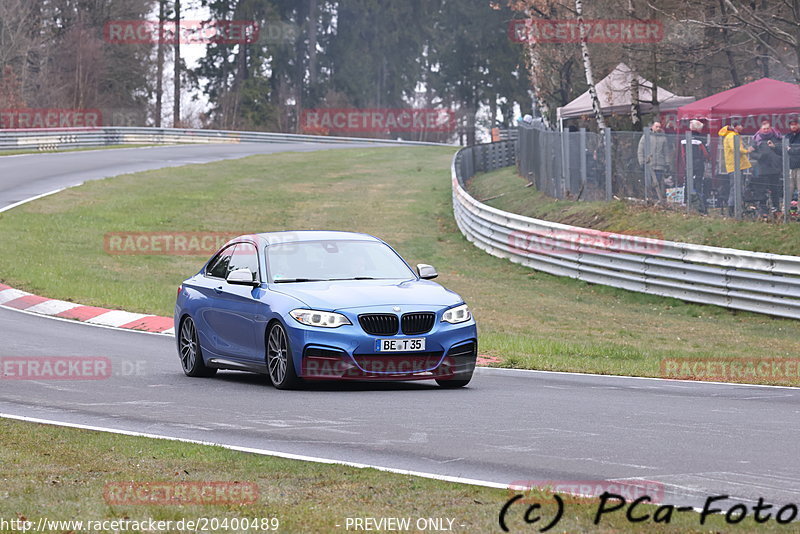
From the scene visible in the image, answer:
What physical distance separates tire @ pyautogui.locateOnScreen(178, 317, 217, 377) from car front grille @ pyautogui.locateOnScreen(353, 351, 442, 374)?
250 cm

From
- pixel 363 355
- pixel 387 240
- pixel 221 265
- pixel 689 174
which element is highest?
pixel 689 174

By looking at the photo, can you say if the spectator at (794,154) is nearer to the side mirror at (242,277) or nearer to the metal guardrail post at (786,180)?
the metal guardrail post at (786,180)

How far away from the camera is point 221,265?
13.9 metres

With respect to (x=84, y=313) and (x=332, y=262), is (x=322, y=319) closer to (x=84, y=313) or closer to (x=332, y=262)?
(x=332, y=262)

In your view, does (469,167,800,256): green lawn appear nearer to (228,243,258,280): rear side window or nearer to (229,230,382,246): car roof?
(229,230,382,246): car roof

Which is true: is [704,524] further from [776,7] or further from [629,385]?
[776,7]

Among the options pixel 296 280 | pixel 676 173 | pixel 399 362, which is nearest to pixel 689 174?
pixel 676 173

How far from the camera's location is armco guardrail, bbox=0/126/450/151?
180ft

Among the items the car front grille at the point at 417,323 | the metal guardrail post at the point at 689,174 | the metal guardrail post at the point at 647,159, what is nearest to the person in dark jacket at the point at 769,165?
the metal guardrail post at the point at 689,174

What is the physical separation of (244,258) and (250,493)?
6.61m

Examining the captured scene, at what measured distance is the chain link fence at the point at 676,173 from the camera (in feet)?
75.5

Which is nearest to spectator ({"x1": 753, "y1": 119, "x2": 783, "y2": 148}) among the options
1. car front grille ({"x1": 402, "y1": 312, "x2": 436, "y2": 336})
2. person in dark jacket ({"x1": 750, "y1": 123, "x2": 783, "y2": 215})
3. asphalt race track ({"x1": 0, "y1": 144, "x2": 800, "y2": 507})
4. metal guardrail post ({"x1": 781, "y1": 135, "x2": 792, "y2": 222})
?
person in dark jacket ({"x1": 750, "y1": 123, "x2": 783, "y2": 215})

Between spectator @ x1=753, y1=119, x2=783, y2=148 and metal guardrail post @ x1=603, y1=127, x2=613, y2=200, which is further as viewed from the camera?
metal guardrail post @ x1=603, y1=127, x2=613, y2=200

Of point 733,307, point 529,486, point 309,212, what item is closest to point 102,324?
point 733,307
